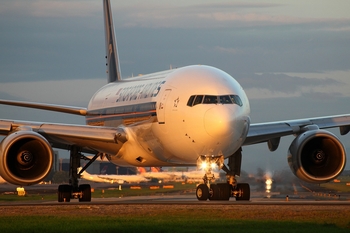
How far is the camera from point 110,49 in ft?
149

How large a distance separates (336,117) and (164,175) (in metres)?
71.9

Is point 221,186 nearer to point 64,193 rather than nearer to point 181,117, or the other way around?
→ point 181,117

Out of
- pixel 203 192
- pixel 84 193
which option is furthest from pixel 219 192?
pixel 84 193

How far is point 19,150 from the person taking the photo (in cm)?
2973

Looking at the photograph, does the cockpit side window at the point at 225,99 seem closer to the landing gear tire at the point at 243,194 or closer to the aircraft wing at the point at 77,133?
the landing gear tire at the point at 243,194

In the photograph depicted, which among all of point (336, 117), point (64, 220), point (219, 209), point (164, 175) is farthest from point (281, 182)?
point (164, 175)

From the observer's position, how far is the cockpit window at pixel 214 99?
28375 mm

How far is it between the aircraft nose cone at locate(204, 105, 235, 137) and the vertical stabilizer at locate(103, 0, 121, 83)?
613 inches

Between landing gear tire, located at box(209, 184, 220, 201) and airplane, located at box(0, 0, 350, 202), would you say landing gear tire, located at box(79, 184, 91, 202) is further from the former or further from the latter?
landing gear tire, located at box(209, 184, 220, 201)

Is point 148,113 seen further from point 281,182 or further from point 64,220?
point 281,182

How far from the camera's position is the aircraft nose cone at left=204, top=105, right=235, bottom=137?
27625 mm

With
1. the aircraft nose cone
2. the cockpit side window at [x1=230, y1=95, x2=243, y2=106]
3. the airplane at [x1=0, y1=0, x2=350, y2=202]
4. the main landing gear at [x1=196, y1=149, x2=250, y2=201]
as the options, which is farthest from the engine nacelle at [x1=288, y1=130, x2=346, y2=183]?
the aircraft nose cone

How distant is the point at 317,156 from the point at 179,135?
5.86 m

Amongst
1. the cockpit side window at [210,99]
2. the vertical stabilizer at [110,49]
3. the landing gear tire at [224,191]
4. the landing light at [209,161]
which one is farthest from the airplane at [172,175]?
the cockpit side window at [210,99]
